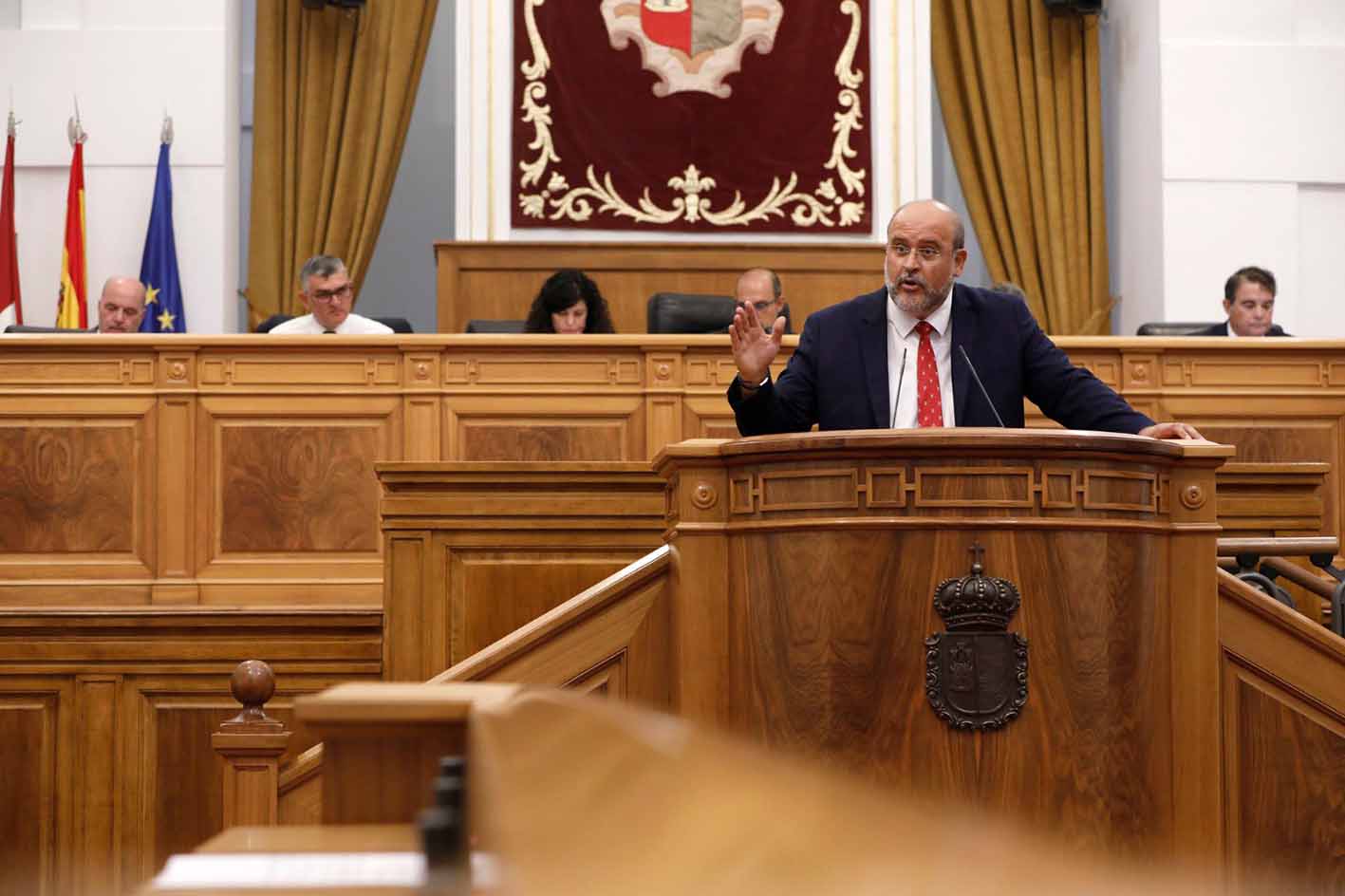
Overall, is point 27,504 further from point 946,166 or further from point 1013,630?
point 946,166

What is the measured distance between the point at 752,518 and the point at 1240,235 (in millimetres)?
6776

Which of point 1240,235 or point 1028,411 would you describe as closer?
point 1028,411

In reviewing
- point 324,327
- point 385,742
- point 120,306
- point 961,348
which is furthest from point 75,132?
point 385,742

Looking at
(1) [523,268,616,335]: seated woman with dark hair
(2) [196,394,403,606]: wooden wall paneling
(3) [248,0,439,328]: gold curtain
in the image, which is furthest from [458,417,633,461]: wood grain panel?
(3) [248,0,439,328]: gold curtain

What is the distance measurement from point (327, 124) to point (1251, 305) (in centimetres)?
526

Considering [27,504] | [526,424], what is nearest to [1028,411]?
[526,424]

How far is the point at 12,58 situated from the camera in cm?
870

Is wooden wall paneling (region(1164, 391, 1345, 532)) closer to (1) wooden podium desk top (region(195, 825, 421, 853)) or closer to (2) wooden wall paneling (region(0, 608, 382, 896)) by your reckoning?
(2) wooden wall paneling (region(0, 608, 382, 896))

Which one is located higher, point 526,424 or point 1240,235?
point 1240,235

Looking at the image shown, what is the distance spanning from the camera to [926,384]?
3.42 metres

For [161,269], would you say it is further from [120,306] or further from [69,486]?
[69,486]

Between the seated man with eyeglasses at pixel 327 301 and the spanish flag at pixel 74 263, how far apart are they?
1979 mm

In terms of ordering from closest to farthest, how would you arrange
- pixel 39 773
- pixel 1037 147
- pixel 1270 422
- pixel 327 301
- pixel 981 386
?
pixel 981 386
pixel 39 773
pixel 1270 422
pixel 327 301
pixel 1037 147

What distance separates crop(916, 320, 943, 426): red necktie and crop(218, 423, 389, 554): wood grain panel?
263cm
